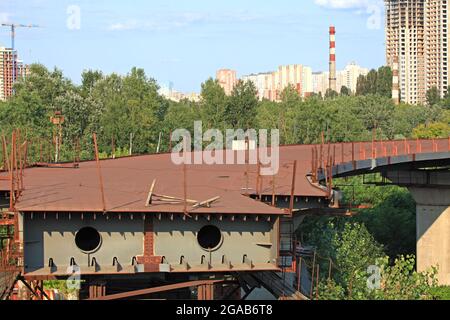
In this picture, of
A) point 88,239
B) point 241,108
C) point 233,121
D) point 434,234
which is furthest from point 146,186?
point 241,108

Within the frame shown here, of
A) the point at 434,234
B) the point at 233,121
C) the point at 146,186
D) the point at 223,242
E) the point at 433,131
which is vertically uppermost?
the point at 233,121

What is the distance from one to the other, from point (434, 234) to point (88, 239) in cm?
4341

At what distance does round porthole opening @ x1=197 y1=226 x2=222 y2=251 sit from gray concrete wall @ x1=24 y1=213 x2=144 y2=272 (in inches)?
73.2

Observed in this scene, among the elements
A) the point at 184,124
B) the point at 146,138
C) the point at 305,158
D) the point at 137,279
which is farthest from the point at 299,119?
the point at 137,279

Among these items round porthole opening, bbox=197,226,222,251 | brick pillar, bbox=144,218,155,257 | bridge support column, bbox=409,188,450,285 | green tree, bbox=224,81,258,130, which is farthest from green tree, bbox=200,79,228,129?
brick pillar, bbox=144,218,155,257

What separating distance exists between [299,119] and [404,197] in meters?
32.2

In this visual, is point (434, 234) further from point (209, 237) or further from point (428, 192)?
point (209, 237)

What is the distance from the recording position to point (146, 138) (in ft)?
333

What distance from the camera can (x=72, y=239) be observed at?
28469 millimetres

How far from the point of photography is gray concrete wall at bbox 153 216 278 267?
2942cm

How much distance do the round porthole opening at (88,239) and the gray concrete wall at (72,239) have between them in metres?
0.17

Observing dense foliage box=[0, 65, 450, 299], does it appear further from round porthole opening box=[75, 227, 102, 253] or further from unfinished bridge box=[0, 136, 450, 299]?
round porthole opening box=[75, 227, 102, 253]

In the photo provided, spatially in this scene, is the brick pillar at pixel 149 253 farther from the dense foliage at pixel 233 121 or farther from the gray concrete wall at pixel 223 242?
the dense foliage at pixel 233 121

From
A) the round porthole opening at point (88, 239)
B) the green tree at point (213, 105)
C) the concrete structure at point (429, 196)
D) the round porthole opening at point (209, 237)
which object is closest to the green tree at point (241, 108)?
the green tree at point (213, 105)
